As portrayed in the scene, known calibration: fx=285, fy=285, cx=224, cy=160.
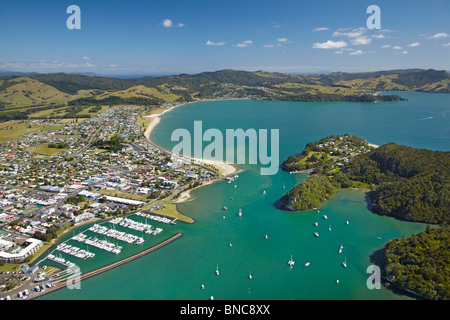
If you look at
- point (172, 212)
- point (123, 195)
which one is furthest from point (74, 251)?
point (123, 195)

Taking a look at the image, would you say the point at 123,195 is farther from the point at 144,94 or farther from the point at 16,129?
the point at 144,94

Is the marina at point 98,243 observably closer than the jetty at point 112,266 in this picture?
No

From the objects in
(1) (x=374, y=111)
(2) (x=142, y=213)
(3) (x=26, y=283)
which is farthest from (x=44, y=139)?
(1) (x=374, y=111)

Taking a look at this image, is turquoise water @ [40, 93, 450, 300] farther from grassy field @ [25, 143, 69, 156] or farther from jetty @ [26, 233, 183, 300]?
grassy field @ [25, 143, 69, 156]

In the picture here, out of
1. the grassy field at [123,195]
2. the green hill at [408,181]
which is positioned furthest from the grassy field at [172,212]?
the green hill at [408,181]

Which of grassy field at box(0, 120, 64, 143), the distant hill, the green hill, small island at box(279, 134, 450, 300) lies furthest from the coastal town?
the distant hill

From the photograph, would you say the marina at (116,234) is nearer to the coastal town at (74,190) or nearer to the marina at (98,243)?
the coastal town at (74,190)

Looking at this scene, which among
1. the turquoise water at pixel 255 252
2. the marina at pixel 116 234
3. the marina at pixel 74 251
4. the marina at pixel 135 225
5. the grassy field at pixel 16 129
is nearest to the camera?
the turquoise water at pixel 255 252

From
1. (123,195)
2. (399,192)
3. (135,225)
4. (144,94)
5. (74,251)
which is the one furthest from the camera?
(144,94)
